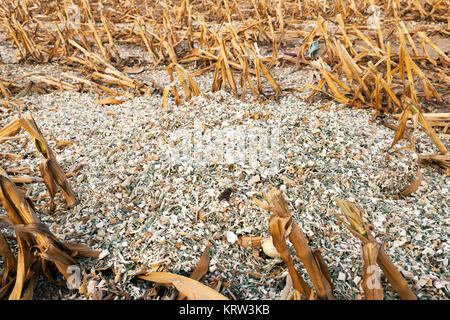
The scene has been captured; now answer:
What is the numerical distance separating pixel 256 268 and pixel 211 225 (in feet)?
0.65

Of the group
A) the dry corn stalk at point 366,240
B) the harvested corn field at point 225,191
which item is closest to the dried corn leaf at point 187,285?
the harvested corn field at point 225,191

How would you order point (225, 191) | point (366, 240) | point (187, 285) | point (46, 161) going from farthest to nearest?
point (225, 191) → point (46, 161) → point (187, 285) → point (366, 240)

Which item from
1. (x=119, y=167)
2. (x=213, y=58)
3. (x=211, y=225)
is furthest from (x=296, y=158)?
(x=213, y=58)

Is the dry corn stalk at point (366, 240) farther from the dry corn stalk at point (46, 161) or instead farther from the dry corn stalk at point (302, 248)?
the dry corn stalk at point (46, 161)

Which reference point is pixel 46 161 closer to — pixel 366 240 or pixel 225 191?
pixel 225 191

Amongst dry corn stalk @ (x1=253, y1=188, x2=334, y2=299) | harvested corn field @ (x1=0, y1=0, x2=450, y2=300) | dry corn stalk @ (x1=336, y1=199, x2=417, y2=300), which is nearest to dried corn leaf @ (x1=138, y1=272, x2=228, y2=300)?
harvested corn field @ (x1=0, y1=0, x2=450, y2=300)

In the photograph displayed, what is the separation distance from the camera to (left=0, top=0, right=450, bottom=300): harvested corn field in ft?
2.56

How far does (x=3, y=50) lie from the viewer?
2793mm

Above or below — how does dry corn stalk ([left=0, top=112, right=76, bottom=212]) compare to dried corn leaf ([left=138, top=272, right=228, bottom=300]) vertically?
above

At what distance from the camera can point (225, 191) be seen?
1.07 metres

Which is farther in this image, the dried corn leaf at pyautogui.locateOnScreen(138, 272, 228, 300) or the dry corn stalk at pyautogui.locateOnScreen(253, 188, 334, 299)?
the dried corn leaf at pyautogui.locateOnScreen(138, 272, 228, 300)

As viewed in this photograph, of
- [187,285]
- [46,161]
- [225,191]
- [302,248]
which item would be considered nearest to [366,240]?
[302,248]

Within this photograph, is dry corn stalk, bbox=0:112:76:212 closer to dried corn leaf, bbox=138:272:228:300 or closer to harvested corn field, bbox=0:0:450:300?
harvested corn field, bbox=0:0:450:300
